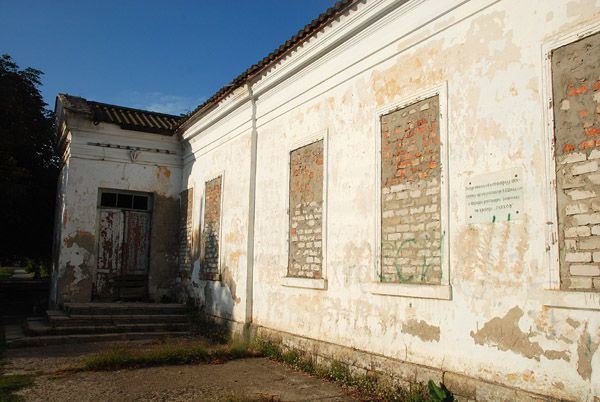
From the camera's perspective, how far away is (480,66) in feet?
17.1

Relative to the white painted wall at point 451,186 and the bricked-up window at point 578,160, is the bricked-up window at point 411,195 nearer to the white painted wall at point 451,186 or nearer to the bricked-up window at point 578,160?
the white painted wall at point 451,186

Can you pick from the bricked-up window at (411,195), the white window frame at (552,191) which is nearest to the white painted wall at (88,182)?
the bricked-up window at (411,195)

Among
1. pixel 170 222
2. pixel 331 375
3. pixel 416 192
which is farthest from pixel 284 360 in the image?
pixel 170 222

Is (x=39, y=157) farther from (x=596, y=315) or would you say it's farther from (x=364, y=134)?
(x=596, y=315)

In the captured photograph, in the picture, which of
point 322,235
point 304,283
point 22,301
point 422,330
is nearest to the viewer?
point 422,330

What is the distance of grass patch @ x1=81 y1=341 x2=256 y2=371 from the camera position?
24.5 ft

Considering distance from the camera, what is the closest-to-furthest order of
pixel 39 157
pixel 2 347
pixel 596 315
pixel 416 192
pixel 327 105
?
pixel 596 315 < pixel 416 192 < pixel 327 105 < pixel 2 347 < pixel 39 157

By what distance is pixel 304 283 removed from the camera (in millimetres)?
7711

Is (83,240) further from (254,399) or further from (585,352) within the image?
(585,352)

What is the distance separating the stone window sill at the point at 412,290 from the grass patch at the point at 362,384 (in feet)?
2.96

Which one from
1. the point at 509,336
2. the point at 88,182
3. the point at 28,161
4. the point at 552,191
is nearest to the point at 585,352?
the point at 509,336

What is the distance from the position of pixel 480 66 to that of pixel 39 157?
14.8 metres

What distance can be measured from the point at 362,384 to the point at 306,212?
2838 mm

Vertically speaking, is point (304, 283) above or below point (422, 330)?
above
